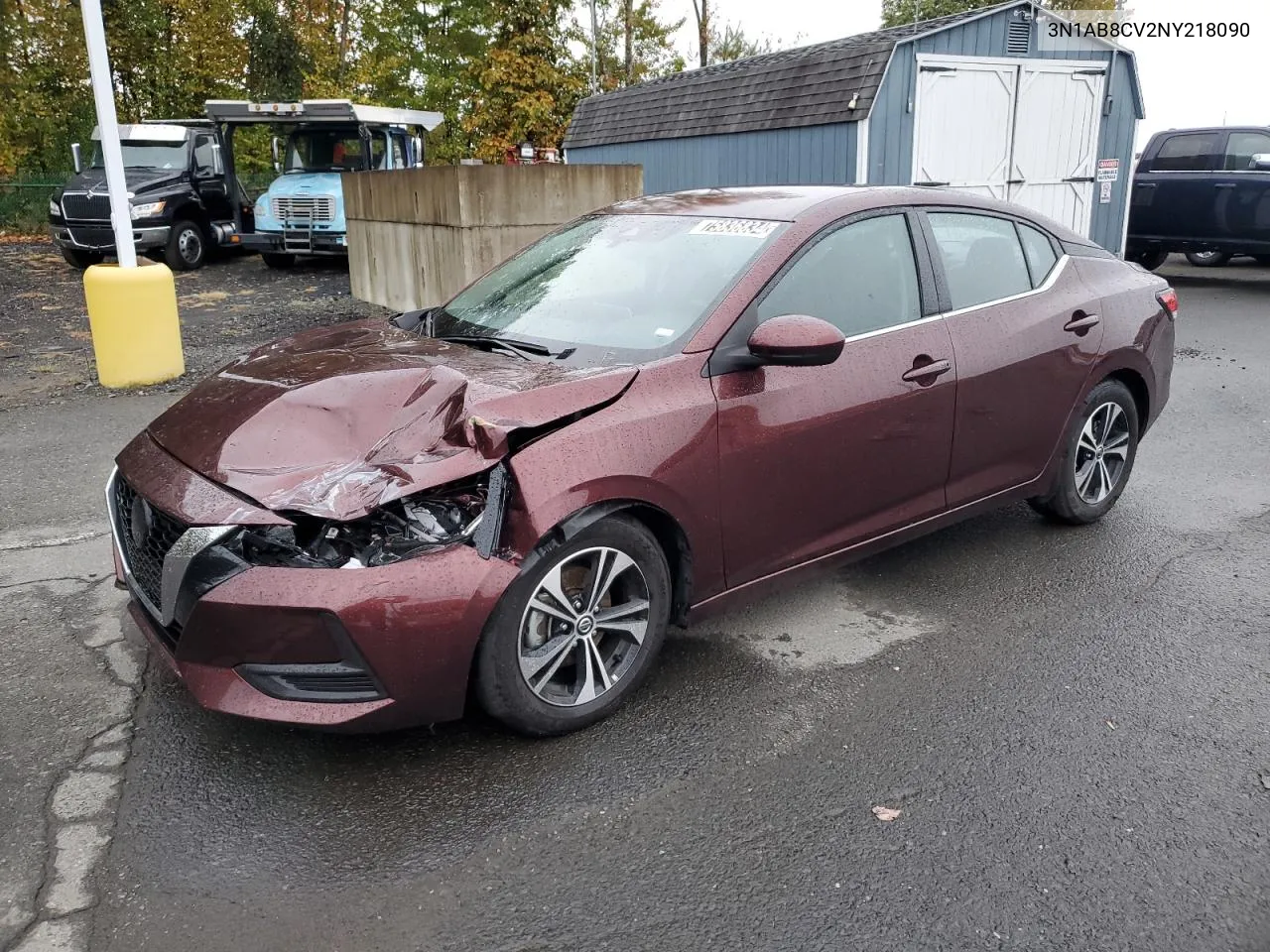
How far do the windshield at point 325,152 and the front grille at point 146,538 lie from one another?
14.8 meters

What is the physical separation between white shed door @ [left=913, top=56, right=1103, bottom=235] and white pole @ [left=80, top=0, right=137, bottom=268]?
8.81 m

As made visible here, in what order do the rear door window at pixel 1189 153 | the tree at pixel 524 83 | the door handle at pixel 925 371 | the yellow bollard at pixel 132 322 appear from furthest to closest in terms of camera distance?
1. the tree at pixel 524 83
2. the rear door window at pixel 1189 153
3. the yellow bollard at pixel 132 322
4. the door handle at pixel 925 371

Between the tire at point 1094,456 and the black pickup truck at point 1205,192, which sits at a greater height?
the black pickup truck at point 1205,192

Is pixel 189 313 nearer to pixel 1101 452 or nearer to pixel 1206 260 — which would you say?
pixel 1101 452

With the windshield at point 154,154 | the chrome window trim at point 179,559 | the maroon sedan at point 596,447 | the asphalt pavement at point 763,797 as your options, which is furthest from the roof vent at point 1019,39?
the chrome window trim at point 179,559

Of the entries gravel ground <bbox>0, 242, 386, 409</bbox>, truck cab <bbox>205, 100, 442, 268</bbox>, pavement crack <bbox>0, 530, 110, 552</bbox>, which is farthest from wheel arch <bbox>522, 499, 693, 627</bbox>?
truck cab <bbox>205, 100, 442, 268</bbox>

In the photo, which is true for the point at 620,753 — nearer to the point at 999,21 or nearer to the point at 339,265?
the point at 999,21

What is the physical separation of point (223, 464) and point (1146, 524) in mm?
4300

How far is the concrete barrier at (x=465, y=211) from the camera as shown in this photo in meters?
9.58

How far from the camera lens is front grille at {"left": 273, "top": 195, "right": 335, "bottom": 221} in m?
16.1

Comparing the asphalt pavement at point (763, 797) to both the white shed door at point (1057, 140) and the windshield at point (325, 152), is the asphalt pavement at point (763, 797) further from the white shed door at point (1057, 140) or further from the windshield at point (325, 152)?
the windshield at point (325, 152)

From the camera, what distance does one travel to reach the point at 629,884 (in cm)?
259

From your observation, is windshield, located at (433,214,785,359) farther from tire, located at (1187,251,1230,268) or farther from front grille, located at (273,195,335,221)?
tire, located at (1187,251,1230,268)

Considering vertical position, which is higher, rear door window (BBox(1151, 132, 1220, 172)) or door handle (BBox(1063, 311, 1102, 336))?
rear door window (BBox(1151, 132, 1220, 172))
